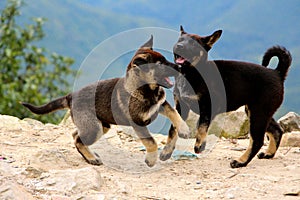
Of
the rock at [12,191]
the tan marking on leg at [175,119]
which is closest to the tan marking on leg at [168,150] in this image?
the tan marking on leg at [175,119]

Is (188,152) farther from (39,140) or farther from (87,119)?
(39,140)

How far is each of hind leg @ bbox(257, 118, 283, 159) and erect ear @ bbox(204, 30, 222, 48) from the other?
135cm

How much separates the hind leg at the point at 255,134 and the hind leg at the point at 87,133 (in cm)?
176

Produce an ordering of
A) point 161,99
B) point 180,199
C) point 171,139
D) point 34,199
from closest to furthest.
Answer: point 34,199 < point 180,199 < point 161,99 < point 171,139

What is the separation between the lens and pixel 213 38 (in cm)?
643

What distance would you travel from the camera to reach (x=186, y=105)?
21.6 feet

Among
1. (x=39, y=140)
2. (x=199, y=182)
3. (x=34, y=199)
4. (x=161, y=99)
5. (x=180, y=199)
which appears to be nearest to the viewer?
(x=34, y=199)

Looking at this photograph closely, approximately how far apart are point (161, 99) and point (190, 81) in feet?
1.68

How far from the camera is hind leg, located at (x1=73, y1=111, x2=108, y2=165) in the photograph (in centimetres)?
636

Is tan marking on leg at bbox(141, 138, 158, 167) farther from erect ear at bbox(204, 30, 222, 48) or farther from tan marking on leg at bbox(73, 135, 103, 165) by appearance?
erect ear at bbox(204, 30, 222, 48)

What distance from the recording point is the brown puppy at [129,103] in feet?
19.8

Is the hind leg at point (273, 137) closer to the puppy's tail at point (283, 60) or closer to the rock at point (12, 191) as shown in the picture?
the puppy's tail at point (283, 60)

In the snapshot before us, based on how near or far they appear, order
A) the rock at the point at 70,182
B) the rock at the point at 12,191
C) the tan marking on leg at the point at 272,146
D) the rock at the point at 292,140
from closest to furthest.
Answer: the rock at the point at 12,191 → the rock at the point at 70,182 → the tan marking on leg at the point at 272,146 → the rock at the point at 292,140

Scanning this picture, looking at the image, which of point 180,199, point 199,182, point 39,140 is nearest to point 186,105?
point 199,182
